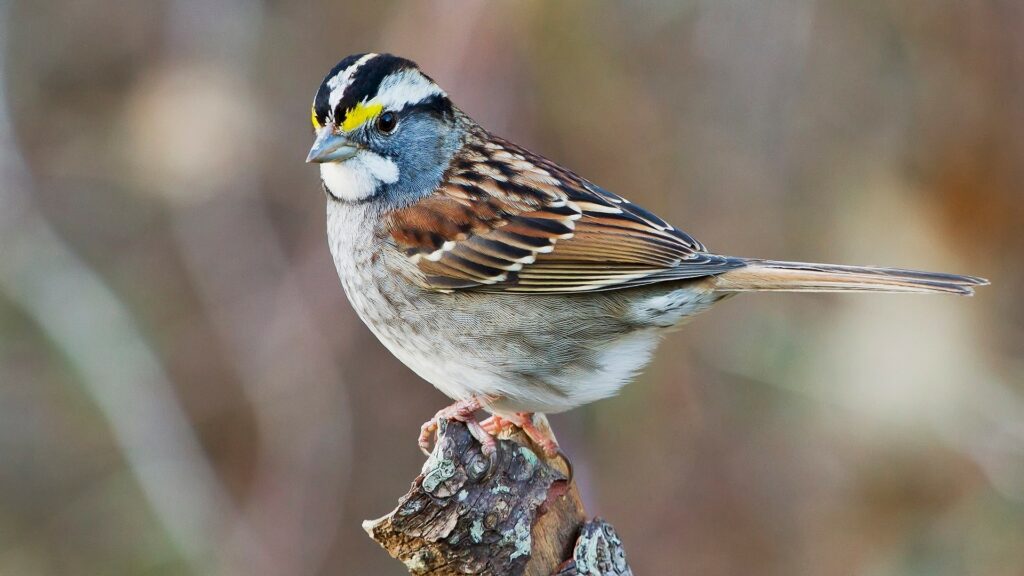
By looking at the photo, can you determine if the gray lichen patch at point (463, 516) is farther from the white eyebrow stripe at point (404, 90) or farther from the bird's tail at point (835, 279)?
the white eyebrow stripe at point (404, 90)

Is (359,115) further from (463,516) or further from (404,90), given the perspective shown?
(463,516)

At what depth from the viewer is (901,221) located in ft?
17.4

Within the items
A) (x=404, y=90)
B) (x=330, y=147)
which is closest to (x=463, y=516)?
(x=330, y=147)

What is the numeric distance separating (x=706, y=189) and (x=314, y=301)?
76.4 inches

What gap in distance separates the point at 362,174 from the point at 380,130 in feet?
0.48

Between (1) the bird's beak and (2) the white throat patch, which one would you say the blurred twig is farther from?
(1) the bird's beak

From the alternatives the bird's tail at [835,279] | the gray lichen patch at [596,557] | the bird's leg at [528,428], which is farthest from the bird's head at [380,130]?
the gray lichen patch at [596,557]

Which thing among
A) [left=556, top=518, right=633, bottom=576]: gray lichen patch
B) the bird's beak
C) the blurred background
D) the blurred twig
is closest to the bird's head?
the bird's beak

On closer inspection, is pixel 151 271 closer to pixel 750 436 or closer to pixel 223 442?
pixel 223 442

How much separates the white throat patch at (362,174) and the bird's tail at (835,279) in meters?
1.05

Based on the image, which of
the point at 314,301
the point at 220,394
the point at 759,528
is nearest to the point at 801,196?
the point at 759,528

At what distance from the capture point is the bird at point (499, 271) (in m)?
3.38

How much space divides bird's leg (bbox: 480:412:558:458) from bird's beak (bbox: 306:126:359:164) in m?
0.91

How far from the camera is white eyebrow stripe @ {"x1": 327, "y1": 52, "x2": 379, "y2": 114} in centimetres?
342
